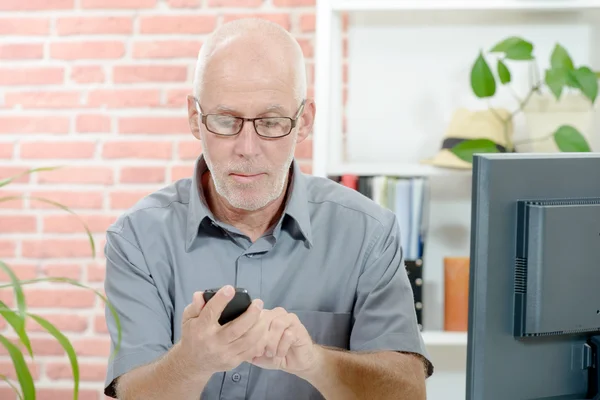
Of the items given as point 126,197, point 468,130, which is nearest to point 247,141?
point 468,130

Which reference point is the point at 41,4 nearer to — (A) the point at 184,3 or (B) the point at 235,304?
(A) the point at 184,3

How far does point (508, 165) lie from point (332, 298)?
0.71 meters

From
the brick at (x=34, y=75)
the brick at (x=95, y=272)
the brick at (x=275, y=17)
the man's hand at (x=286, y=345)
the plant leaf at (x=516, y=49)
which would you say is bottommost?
the brick at (x=95, y=272)

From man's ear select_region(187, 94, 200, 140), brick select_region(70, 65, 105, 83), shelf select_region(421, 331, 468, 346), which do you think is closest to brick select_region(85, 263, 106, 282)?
brick select_region(70, 65, 105, 83)

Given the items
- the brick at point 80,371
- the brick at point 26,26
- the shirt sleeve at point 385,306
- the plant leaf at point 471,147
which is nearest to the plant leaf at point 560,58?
the plant leaf at point 471,147

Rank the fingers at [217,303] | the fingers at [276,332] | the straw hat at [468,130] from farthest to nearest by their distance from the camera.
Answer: the straw hat at [468,130] → the fingers at [276,332] → the fingers at [217,303]

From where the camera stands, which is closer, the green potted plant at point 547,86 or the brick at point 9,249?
the green potted plant at point 547,86

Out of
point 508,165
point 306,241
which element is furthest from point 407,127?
point 508,165

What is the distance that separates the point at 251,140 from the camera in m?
1.53

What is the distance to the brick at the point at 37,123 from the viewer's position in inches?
108

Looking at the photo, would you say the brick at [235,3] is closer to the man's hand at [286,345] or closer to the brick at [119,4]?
the brick at [119,4]

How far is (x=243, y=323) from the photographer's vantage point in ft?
Result: 4.07

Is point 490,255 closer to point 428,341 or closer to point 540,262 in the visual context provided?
point 540,262

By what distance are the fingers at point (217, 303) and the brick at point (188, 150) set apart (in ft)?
5.09
